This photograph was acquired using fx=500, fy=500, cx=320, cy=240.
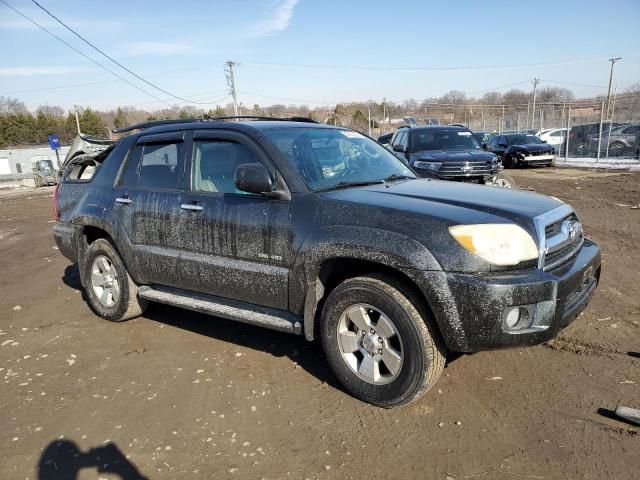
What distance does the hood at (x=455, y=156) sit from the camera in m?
9.20

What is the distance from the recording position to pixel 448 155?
9.38 metres

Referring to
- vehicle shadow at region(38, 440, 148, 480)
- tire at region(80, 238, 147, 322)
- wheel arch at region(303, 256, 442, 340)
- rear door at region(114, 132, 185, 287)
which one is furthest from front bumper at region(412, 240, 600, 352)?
A: tire at region(80, 238, 147, 322)

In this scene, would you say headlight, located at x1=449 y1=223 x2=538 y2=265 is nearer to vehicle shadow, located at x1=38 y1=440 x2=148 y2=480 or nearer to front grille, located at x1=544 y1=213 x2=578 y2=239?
front grille, located at x1=544 y1=213 x2=578 y2=239

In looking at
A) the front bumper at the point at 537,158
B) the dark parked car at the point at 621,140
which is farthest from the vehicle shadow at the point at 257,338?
the dark parked car at the point at 621,140

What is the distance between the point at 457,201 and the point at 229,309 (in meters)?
1.92

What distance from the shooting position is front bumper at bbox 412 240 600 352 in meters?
2.81

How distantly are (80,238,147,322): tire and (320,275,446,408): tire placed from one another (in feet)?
7.78

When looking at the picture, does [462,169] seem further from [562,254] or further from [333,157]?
[562,254]

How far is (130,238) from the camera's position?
4.64 meters

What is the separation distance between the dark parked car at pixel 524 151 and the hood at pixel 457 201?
18.6 meters

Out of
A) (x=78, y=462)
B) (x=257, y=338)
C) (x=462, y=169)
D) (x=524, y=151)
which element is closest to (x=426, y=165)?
(x=462, y=169)

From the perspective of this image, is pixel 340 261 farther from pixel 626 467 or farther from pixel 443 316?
pixel 626 467

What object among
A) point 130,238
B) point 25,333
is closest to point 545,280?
point 130,238

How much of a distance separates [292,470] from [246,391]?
96 cm
